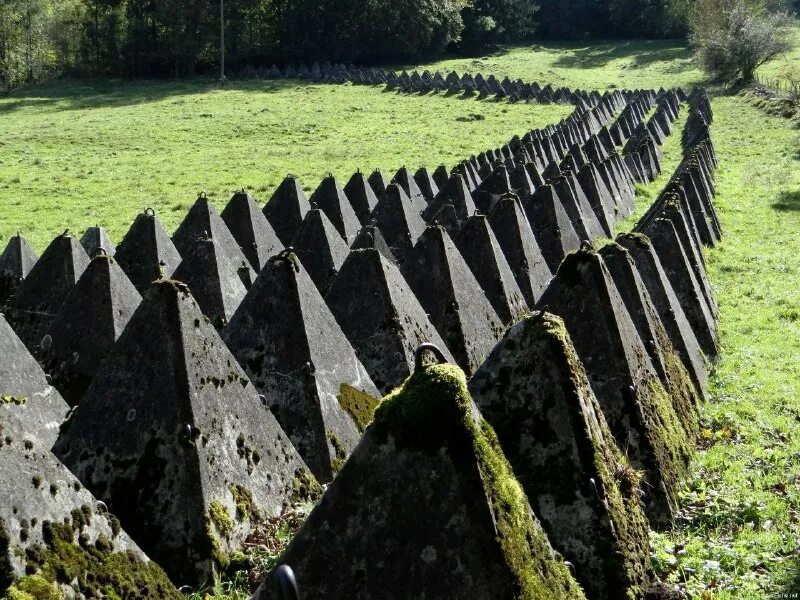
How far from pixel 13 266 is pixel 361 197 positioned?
7.65m

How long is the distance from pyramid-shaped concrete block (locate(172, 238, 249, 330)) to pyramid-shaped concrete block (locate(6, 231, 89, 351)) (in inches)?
58.5

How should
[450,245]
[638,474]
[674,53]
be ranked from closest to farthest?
1. [638,474]
2. [450,245]
3. [674,53]

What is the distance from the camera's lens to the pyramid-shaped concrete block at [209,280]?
9703 mm

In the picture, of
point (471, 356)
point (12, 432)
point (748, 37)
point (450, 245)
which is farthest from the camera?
point (748, 37)

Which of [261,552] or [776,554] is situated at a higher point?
[261,552]

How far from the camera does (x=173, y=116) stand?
1829 inches

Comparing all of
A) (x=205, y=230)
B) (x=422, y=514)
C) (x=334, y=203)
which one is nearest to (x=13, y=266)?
(x=205, y=230)

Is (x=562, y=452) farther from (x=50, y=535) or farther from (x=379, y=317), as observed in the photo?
(x=379, y=317)

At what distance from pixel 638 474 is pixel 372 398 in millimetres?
2472

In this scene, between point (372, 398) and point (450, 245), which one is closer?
point (372, 398)

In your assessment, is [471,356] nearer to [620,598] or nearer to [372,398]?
[372,398]

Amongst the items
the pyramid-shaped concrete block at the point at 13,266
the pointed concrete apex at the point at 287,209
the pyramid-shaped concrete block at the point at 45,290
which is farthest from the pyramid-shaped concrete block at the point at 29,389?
the pointed concrete apex at the point at 287,209

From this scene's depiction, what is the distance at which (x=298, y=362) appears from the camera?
7.19m

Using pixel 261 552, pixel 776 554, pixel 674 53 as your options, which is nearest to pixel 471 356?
pixel 776 554
